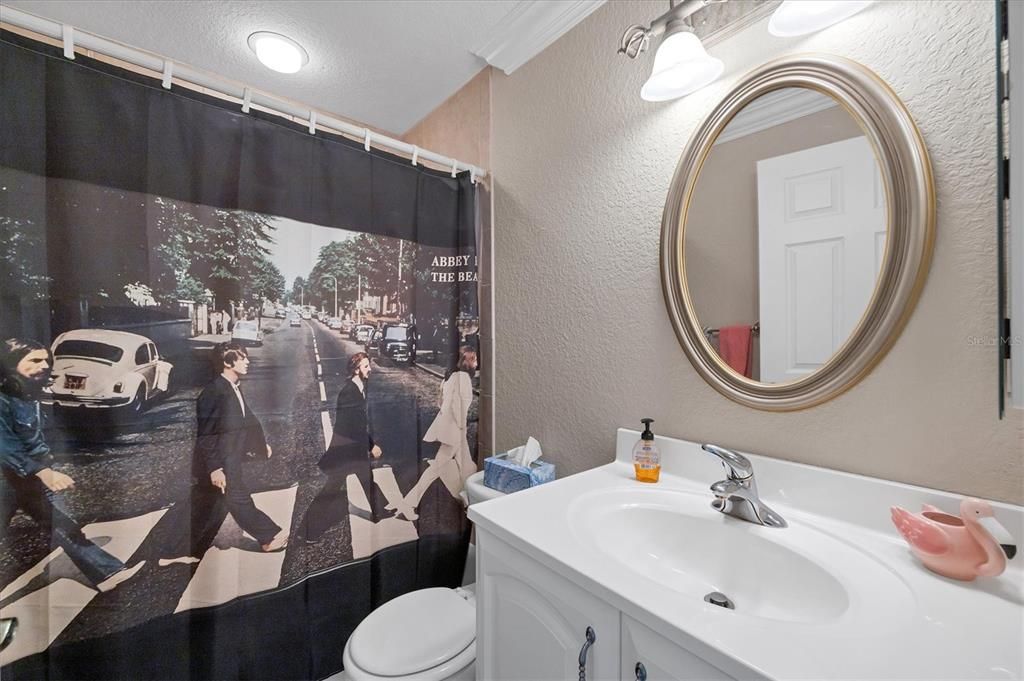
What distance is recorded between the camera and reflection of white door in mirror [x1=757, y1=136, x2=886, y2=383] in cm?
82

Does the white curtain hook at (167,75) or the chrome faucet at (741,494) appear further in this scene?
the white curtain hook at (167,75)

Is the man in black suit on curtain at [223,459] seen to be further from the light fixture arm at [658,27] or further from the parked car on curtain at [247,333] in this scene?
the light fixture arm at [658,27]

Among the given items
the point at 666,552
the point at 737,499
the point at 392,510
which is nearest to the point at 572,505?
the point at 666,552

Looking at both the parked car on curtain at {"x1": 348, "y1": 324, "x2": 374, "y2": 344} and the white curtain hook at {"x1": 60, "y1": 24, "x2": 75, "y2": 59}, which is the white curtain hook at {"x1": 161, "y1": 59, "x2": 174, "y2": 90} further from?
the parked car on curtain at {"x1": 348, "y1": 324, "x2": 374, "y2": 344}

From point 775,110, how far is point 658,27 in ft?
1.21

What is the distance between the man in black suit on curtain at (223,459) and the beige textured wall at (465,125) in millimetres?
1227

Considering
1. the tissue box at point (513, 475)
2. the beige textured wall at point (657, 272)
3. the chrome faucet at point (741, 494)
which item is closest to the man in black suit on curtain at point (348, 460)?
the tissue box at point (513, 475)

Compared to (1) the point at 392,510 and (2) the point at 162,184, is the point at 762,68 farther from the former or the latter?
(1) the point at 392,510

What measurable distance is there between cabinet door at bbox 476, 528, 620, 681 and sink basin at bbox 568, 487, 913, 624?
0.10 meters

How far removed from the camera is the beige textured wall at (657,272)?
0.71m

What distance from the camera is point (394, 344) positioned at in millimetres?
1483

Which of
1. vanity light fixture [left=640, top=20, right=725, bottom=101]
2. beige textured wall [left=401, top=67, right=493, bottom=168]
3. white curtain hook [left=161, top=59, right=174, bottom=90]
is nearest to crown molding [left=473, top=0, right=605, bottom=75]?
beige textured wall [left=401, top=67, right=493, bottom=168]

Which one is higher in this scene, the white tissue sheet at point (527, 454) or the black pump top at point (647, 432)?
the black pump top at point (647, 432)

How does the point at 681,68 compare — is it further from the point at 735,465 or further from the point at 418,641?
the point at 418,641
